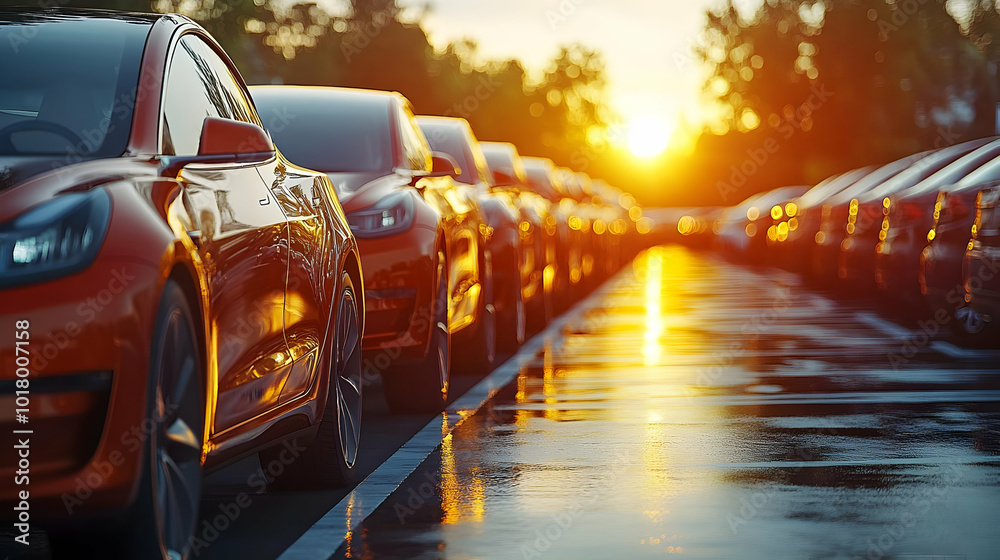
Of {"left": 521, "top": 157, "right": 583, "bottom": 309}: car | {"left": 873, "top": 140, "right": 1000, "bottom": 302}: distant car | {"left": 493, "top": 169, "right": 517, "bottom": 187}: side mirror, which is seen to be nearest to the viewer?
{"left": 493, "top": 169, "right": 517, "bottom": 187}: side mirror

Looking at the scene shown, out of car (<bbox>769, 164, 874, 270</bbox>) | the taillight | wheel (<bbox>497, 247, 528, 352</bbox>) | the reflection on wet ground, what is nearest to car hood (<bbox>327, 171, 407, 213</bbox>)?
the reflection on wet ground

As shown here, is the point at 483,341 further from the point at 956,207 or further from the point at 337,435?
the point at 337,435

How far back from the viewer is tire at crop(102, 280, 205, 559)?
3826 millimetres

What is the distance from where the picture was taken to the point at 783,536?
16.9ft

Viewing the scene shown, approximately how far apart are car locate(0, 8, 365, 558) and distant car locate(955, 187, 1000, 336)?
5227 mm

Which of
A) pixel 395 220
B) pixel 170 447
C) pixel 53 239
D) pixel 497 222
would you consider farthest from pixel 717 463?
pixel 497 222

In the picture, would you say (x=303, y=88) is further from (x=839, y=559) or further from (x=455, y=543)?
(x=839, y=559)

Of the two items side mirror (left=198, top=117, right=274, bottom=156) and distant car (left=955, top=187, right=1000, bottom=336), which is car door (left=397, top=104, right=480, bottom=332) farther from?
side mirror (left=198, top=117, right=274, bottom=156)

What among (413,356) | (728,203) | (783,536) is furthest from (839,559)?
(728,203)

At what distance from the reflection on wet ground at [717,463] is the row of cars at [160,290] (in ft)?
2.03

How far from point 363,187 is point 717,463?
264cm

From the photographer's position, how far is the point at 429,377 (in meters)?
8.65

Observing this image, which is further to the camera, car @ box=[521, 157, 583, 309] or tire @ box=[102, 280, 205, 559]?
car @ box=[521, 157, 583, 309]

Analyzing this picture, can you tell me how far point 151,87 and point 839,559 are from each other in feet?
7.92
